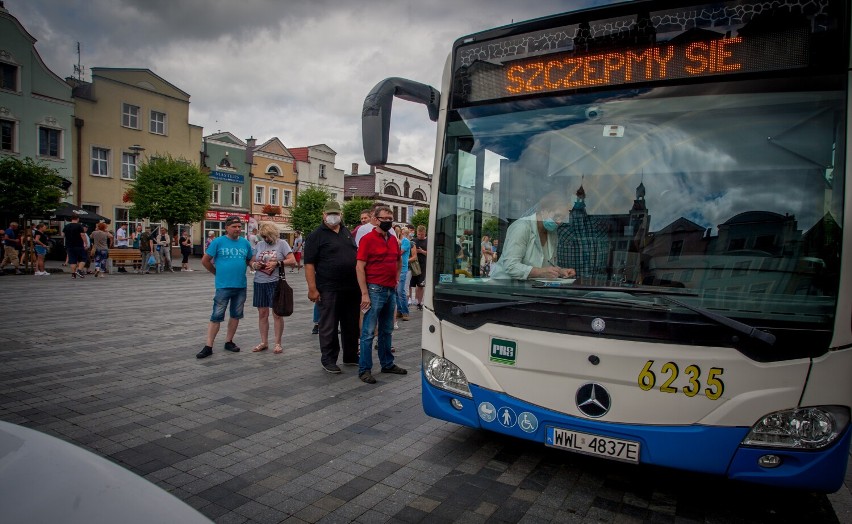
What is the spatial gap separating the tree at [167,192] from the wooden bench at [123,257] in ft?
25.9

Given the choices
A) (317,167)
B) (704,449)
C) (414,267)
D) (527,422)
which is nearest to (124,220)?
(317,167)

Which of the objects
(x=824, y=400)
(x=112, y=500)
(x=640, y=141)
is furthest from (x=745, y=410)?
(x=112, y=500)

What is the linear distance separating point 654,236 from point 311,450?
2.89 m

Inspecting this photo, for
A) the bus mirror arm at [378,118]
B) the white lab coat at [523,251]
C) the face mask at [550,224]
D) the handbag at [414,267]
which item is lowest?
the handbag at [414,267]

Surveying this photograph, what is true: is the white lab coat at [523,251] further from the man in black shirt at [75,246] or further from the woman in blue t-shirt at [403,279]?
the man in black shirt at [75,246]

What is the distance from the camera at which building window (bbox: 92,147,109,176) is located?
112 feet

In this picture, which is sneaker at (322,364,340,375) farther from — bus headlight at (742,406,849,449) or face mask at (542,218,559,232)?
bus headlight at (742,406,849,449)

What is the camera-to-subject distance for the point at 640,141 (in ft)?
11.0

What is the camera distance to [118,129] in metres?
35.2

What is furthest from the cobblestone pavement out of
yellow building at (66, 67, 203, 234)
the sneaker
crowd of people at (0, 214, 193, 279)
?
yellow building at (66, 67, 203, 234)

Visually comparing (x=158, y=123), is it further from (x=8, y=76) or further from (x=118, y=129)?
(x=8, y=76)

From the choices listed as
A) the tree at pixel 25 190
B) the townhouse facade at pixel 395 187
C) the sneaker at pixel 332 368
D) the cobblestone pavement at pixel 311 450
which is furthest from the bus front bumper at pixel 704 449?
the townhouse facade at pixel 395 187

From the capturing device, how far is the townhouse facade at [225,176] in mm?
43719

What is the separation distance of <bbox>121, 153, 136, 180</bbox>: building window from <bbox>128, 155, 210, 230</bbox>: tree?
7124 millimetres
